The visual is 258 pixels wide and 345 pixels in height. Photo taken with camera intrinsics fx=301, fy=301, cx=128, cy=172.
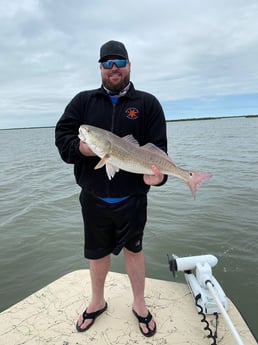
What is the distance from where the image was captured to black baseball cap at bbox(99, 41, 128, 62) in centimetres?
316

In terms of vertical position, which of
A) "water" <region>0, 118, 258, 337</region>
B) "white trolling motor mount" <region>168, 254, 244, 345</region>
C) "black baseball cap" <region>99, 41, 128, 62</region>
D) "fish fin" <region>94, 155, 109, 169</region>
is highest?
"black baseball cap" <region>99, 41, 128, 62</region>

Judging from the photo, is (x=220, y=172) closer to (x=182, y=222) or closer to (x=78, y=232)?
(x=182, y=222)

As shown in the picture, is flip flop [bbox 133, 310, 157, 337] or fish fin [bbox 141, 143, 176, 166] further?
flip flop [bbox 133, 310, 157, 337]

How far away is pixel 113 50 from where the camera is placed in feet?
10.4

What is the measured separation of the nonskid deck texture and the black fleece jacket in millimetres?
1671

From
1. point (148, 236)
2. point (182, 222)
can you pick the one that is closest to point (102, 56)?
point (148, 236)

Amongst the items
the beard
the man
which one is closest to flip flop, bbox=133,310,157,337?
the man

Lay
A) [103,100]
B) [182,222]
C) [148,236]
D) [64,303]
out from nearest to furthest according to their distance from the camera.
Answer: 1. [103,100]
2. [64,303]
3. [148,236]
4. [182,222]

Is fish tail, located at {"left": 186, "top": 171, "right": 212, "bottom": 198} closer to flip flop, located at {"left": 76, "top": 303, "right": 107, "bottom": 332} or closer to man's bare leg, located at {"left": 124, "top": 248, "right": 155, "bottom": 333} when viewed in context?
man's bare leg, located at {"left": 124, "top": 248, "right": 155, "bottom": 333}

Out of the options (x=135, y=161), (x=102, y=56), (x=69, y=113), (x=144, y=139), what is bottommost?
(x=135, y=161)

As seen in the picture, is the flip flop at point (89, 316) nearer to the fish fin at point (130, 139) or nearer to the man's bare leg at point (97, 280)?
the man's bare leg at point (97, 280)

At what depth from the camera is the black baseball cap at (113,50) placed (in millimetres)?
3160

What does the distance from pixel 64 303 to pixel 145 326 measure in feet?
3.98

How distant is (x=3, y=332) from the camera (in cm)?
362
